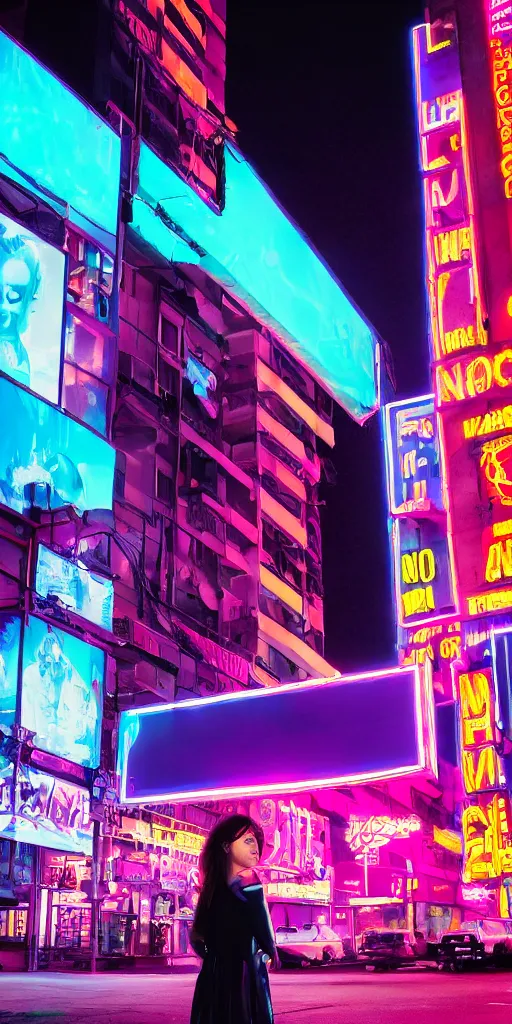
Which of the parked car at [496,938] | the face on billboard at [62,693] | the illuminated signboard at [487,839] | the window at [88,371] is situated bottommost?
the parked car at [496,938]

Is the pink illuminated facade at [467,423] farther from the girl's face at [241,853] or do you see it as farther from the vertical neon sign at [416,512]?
the girl's face at [241,853]

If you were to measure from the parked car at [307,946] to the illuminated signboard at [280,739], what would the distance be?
8676 millimetres

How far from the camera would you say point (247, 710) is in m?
19.1

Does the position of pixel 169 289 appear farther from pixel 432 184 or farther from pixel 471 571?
pixel 471 571

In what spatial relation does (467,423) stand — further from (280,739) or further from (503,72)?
(280,739)

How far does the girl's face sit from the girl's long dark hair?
0.03 metres

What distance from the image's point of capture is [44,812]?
837 inches

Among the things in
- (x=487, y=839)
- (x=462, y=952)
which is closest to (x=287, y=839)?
(x=487, y=839)

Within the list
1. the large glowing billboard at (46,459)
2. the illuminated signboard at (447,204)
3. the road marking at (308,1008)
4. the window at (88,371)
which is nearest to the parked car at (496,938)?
the road marking at (308,1008)

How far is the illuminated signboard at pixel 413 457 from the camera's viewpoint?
33312 mm

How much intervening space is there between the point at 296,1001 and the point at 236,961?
7.47m

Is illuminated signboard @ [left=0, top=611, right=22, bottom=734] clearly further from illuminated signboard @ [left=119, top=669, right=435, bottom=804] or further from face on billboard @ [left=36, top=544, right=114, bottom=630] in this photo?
illuminated signboard @ [left=119, top=669, right=435, bottom=804]

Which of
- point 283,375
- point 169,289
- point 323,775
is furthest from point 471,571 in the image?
point 283,375

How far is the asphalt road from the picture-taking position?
34.8ft
